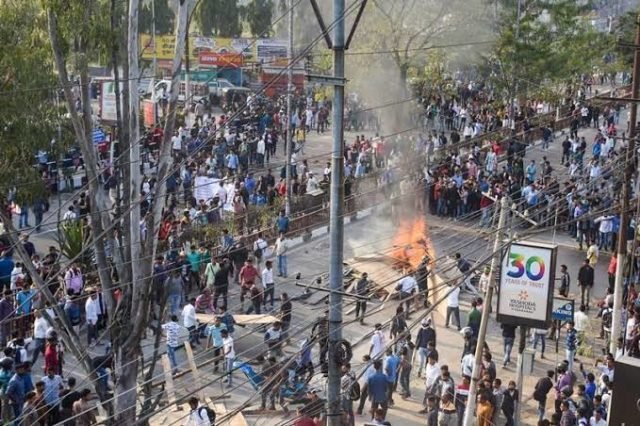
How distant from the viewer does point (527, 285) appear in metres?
14.6

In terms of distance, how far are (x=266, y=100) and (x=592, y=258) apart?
20290 millimetres

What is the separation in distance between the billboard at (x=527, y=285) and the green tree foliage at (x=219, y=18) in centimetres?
3779

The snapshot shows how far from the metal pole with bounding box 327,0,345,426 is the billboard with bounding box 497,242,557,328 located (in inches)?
226

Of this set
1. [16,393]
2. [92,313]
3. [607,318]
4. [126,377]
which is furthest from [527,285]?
[16,393]

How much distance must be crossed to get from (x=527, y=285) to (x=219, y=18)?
38761 mm

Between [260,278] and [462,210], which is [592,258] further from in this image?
[260,278]

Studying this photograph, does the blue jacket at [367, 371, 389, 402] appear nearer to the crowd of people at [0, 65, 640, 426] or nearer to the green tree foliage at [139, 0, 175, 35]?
the crowd of people at [0, 65, 640, 426]

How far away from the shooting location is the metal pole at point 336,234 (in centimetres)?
906

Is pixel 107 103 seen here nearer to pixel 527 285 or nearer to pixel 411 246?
pixel 411 246

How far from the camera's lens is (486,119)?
36.1 meters

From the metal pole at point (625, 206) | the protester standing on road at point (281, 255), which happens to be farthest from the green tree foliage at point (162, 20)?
the metal pole at point (625, 206)

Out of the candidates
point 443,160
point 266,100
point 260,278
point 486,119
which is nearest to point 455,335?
point 260,278

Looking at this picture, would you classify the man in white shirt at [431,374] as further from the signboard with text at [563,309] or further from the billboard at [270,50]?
the billboard at [270,50]

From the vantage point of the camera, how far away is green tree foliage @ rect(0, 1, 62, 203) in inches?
608
